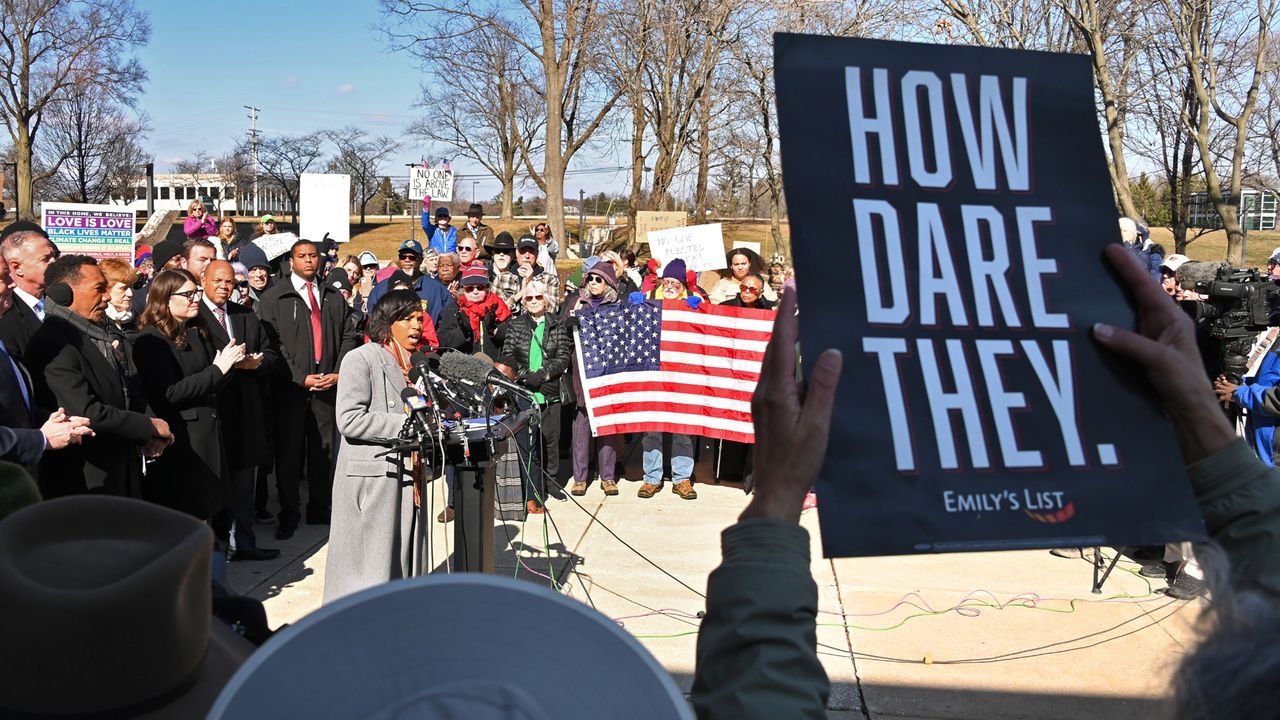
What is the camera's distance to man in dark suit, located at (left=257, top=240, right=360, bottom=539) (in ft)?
25.0

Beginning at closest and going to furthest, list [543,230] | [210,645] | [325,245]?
[210,645] < [325,245] < [543,230]

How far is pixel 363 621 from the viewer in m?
0.98

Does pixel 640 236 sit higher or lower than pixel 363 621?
higher

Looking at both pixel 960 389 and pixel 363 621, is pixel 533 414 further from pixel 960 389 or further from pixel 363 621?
pixel 363 621

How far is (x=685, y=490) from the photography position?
9.21m

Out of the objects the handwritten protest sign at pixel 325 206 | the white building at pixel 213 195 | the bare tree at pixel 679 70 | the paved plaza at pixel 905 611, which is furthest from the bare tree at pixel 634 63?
the white building at pixel 213 195

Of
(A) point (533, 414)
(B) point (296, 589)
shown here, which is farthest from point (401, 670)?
(B) point (296, 589)

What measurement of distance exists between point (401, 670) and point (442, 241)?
15.2 metres

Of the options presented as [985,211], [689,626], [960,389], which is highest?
[985,211]

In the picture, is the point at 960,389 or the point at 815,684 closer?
the point at 815,684

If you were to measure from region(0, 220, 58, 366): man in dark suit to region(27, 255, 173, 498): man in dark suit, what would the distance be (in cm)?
8

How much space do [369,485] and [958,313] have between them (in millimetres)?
4107

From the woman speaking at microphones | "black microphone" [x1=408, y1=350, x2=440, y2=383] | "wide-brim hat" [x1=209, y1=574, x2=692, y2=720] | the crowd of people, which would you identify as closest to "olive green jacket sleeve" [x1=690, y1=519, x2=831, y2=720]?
the crowd of people

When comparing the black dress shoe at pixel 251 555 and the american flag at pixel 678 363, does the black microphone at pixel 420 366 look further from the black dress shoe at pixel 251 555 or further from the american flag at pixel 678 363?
the american flag at pixel 678 363
